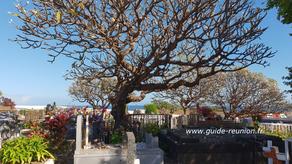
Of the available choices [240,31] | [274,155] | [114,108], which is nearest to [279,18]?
[240,31]

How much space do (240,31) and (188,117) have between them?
8048mm

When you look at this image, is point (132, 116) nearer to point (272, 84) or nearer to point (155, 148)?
point (155, 148)

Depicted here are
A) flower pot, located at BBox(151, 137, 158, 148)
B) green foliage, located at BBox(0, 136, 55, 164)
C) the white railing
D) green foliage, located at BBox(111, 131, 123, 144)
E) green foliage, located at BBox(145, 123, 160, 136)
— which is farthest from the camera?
the white railing

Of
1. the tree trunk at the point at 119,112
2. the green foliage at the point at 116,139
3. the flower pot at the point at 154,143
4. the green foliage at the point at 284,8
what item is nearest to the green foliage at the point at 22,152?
the green foliage at the point at 116,139

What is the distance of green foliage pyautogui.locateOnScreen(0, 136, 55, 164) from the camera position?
28.5ft

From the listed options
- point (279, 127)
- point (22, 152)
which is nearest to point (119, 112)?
point (22, 152)

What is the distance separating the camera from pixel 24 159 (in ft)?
28.5

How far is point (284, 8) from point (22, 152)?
29.8 feet

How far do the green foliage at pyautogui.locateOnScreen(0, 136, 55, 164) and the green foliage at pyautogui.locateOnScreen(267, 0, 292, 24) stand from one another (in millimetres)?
8759

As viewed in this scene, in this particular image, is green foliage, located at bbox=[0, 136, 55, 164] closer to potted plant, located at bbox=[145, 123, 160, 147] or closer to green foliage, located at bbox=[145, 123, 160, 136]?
potted plant, located at bbox=[145, 123, 160, 147]

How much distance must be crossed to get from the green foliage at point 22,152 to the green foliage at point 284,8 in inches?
345

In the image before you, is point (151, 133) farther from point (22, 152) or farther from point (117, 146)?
point (22, 152)

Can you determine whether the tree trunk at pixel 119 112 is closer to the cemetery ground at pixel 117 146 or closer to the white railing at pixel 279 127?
the cemetery ground at pixel 117 146

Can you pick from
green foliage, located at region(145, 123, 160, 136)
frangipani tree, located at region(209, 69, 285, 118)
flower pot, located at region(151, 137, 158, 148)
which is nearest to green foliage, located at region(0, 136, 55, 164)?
flower pot, located at region(151, 137, 158, 148)
